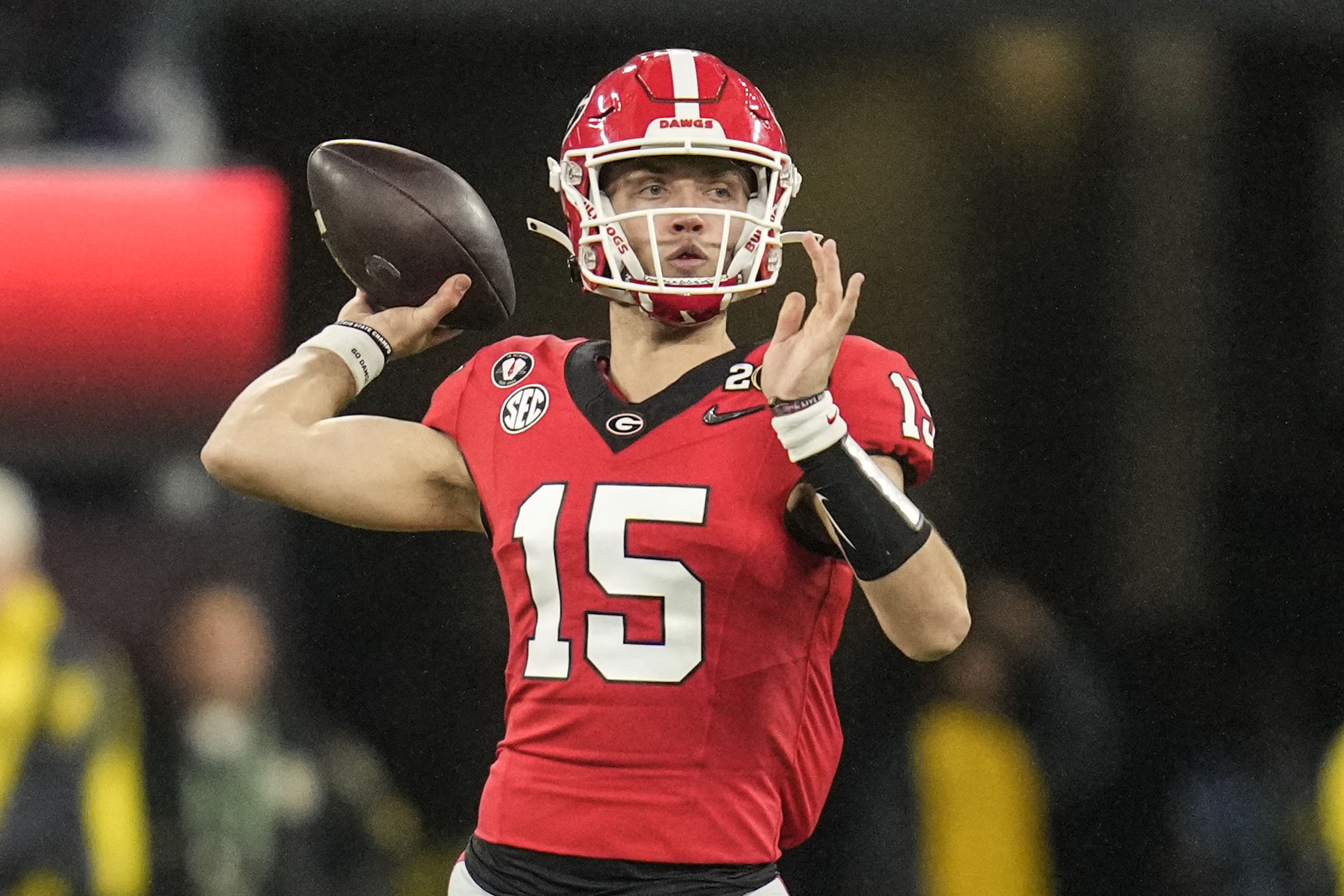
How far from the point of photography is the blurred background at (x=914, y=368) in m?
2.72


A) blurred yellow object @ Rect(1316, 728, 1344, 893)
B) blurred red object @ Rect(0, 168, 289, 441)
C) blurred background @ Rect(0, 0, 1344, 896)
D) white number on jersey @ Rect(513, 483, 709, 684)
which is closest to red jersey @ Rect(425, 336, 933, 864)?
white number on jersey @ Rect(513, 483, 709, 684)

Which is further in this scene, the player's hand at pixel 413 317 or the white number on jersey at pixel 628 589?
the player's hand at pixel 413 317

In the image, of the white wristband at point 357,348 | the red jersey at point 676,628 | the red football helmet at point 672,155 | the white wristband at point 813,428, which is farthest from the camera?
the white wristband at point 357,348

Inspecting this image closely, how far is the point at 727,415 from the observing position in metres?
1.41

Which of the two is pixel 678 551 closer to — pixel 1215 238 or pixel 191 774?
pixel 191 774

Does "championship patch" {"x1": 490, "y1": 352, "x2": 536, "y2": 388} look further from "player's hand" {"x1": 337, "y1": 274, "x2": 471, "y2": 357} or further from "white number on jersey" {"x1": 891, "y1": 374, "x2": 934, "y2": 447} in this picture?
"white number on jersey" {"x1": 891, "y1": 374, "x2": 934, "y2": 447}

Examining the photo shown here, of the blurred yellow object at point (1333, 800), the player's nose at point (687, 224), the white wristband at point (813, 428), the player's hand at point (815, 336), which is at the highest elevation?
the player's nose at point (687, 224)

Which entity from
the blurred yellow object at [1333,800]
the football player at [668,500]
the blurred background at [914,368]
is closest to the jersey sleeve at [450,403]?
the football player at [668,500]

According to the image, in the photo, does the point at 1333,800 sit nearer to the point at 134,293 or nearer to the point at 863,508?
the point at 863,508

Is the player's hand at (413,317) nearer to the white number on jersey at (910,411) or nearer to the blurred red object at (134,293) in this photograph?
the white number on jersey at (910,411)

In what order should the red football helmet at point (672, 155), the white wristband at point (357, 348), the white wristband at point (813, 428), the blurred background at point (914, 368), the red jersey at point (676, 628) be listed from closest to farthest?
1. the white wristband at point (813, 428)
2. the red jersey at point (676, 628)
3. the red football helmet at point (672, 155)
4. the white wristband at point (357, 348)
5. the blurred background at point (914, 368)

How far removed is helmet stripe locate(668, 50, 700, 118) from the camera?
149 cm

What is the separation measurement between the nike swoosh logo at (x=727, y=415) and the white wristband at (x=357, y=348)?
0.39 metres

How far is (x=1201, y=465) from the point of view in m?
2.88
